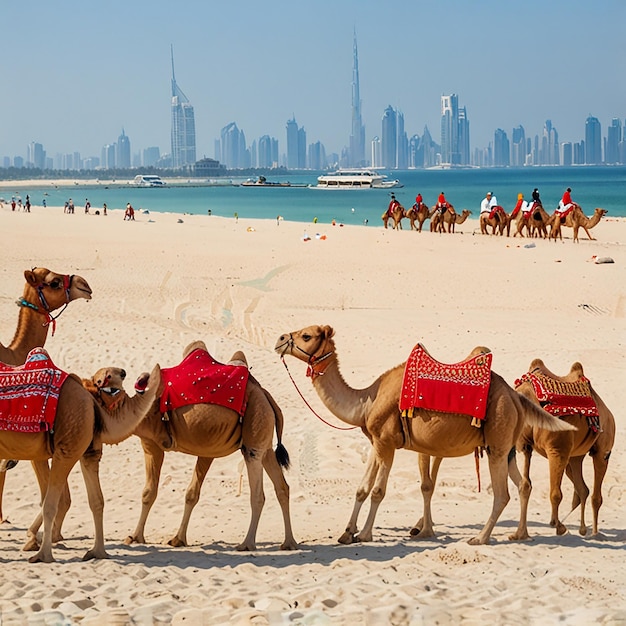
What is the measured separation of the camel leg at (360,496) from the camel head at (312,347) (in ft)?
3.21

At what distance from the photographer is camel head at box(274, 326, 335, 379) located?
9.02 meters

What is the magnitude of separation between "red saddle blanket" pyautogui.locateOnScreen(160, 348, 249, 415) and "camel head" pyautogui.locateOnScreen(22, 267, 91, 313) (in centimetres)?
186

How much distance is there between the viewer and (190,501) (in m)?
8.70

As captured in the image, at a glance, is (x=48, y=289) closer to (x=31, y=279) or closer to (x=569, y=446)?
(x=31, y=279)

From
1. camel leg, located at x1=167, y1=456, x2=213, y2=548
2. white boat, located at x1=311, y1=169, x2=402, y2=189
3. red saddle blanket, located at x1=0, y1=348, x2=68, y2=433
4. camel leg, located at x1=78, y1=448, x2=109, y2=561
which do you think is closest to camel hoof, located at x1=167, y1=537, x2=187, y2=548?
camel leg, located at x1=167, y1=456, x2=213, y2=548

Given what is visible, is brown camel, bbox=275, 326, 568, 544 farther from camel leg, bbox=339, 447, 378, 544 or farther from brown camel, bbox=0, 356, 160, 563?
brown camel, bbox=0, 356, 160, 563

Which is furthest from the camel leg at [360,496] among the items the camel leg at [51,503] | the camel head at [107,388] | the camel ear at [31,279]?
the camel ear at [31,279]

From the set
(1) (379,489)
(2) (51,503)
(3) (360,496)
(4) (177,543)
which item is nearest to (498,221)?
(3) (360,496)

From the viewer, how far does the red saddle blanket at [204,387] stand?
8.41 meters

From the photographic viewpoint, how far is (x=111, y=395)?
27.9 feet

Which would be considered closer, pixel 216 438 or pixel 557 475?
pixel 216 438

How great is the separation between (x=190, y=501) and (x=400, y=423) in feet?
6.54

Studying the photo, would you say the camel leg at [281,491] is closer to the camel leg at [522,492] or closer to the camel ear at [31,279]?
the camel leg at [522,492]

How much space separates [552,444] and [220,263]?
64.9 feet
